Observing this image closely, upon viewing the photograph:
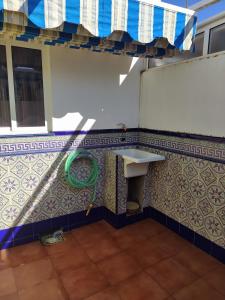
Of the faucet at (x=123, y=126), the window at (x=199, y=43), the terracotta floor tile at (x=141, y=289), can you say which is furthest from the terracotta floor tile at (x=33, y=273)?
the window at (x=199, y=43)

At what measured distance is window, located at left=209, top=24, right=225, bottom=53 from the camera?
2.20m

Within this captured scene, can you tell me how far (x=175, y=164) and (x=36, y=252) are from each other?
1.86m

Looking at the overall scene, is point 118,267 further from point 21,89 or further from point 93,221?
point 21,89

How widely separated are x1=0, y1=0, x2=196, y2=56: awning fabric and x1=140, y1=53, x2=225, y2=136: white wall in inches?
14.2

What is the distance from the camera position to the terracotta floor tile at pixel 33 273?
197 cm

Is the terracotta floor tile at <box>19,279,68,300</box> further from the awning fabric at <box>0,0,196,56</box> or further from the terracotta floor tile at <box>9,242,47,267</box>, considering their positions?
the awning fabric at <box>0,0,196,56</box>

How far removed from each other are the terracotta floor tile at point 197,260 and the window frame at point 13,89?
80.4 inches

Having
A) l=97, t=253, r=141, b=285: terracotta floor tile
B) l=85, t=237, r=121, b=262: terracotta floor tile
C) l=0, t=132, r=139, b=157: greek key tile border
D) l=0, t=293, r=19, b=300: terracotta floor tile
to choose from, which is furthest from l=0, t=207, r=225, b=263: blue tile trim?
l=0, t=132, r=139, b=157: greek key tile border

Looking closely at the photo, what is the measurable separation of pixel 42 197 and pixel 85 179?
0.57 meters

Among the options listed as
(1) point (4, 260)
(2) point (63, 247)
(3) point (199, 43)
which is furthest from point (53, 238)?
(3) point (199, 43)

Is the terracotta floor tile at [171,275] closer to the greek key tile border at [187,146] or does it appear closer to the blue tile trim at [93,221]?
the blue tile trim at [93,221]

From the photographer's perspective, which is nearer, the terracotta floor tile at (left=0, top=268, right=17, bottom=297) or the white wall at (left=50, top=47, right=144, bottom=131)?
the terracotta floor tile at (left=0, top=268, right=17, bottom=297)

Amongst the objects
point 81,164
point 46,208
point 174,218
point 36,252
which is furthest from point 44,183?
point 174,218

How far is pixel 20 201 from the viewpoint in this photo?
244cm
